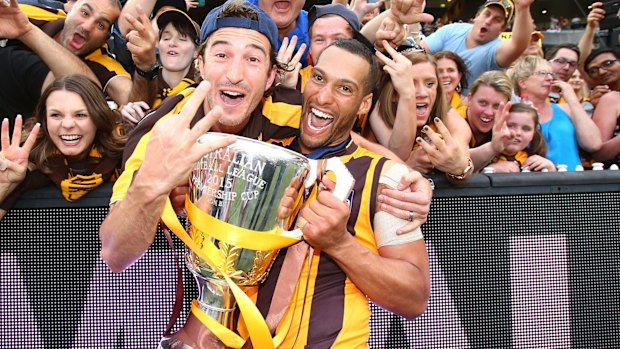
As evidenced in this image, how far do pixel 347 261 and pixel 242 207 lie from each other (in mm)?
404

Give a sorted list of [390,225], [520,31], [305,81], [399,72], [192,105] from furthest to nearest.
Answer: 1. [520,31]
2. [305,81]
3. [399,72]
4. [390,225]
5. [192,105]

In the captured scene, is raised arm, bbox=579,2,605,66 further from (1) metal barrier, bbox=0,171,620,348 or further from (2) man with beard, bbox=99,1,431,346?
(2) man with beard, bbox=99,1,431,346

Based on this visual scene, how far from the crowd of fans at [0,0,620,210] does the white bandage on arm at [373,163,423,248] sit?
429 mm

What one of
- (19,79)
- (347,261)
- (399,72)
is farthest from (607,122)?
(19,79)

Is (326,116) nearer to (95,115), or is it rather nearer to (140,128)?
(140,128)

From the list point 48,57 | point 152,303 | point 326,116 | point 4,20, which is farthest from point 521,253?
point 4,20

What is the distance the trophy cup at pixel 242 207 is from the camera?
79.4 inches

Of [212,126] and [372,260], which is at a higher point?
[212,126]

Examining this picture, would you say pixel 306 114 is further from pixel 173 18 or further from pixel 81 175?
pixel 173 18

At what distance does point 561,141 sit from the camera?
4375mm

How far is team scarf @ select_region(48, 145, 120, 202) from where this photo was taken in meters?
2.94

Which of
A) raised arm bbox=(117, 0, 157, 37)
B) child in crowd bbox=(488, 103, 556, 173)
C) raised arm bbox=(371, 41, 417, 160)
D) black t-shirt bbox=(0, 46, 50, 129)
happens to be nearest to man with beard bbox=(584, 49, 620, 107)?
child in crowd bbox=(488, 103, 556, 173)

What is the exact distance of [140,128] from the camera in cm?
247

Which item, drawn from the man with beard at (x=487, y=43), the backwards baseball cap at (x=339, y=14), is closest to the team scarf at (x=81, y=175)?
the backwards baseball cap at (x=339, y=14)
